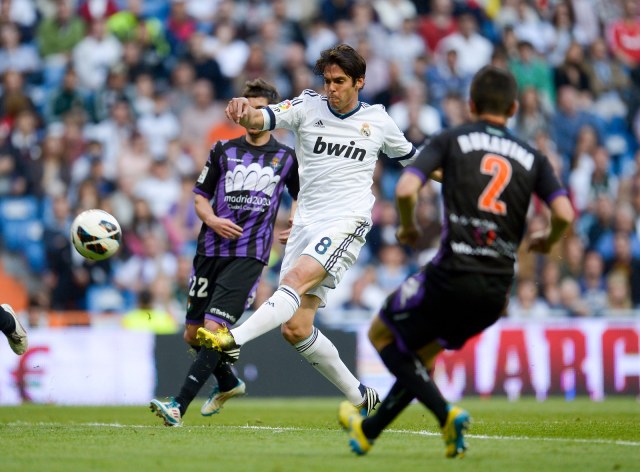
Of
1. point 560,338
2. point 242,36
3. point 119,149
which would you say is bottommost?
point 560,338

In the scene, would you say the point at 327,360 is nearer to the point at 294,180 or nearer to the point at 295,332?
the point at 295,332

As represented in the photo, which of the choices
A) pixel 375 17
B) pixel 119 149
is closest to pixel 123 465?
pixel 119 149

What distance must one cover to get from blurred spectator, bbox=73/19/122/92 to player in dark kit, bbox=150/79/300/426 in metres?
9.56

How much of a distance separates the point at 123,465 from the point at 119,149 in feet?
41.6

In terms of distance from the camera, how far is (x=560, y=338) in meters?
16.4

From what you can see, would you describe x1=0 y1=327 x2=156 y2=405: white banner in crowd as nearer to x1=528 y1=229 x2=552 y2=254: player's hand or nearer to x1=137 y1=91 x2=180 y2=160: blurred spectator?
x1=137 y1=91 x2=180 y2=160: blurred spectator

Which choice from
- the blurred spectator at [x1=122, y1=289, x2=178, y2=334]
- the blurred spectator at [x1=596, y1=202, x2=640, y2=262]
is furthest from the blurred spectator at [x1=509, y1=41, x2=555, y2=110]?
the blurred spectator at [x1=122, y1=289, x2=178, y2=334]

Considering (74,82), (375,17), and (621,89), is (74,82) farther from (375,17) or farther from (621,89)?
(621,89)

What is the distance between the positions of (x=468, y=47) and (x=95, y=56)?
6239 mm

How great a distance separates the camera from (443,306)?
273 inches

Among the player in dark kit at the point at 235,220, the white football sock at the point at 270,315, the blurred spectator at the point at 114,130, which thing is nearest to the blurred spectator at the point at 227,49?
the blurred spectator at the point at 114,130

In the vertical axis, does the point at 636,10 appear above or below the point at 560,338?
above

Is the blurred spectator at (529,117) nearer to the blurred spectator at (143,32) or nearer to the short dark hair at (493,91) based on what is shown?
the blurred spectator at (143,32)

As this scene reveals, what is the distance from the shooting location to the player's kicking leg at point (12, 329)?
9533 mm
